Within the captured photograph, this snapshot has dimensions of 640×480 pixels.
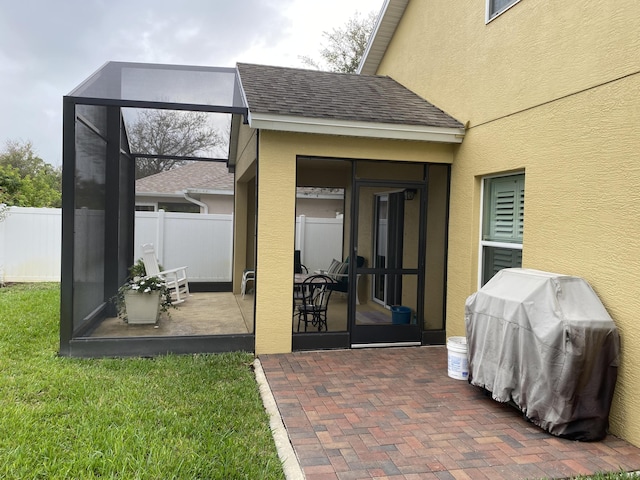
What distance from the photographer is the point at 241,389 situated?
4590mm

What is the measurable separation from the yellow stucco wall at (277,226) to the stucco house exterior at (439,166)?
0.7 inches

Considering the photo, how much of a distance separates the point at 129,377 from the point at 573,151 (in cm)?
475

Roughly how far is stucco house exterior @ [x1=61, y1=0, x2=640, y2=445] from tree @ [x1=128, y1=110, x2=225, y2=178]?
1.89ft

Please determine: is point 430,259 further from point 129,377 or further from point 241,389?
point 129,377

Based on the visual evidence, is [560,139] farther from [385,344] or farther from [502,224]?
[385,344]

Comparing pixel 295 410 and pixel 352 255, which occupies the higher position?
pixel 352 255

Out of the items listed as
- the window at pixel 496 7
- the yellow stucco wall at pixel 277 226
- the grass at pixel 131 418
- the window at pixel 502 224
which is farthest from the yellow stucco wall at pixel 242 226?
the window at pixel 496 7

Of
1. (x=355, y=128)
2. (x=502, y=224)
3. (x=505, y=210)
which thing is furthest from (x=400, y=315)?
(x=355, y=128)

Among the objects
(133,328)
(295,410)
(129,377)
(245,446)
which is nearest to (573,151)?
(295,410)

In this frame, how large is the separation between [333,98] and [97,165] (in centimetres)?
344

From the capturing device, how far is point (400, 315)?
652cm

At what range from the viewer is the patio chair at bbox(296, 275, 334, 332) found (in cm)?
655

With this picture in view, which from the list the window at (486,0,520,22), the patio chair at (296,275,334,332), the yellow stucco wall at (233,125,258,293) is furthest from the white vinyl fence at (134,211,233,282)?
the window at (486,0,520,22)

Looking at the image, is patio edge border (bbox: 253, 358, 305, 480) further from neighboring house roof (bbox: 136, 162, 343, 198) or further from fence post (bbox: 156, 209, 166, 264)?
neighboring house roof (bbox: 136, 162, 343, 198)
